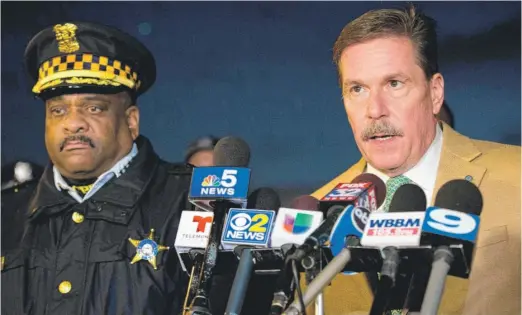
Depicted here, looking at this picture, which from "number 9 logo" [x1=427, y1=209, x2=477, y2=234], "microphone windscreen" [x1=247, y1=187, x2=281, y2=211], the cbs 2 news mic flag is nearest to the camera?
"number 9 logo" [x1=427, y1=209, x2=477, y2=234]

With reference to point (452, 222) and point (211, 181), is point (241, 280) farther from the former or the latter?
point (452, 222)

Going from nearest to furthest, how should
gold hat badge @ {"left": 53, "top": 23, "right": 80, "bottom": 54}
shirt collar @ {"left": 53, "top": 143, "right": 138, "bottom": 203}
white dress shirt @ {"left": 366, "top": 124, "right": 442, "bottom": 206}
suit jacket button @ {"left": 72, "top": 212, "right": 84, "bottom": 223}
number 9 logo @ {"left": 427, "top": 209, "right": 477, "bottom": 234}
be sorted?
number 9 logo @ {"left": 427, "top": 209, "right": 477, "bottom": 234} < white dress shirt @ {"left": 366, "top": 124, "right": 442, "bottom": 206} < suit jacket button @ {"left": 72, "top": 212, "right": 84, "bottom": 223} < shirt collar @ {"left": 53, "top": 143, "right": 138, "bottom": 203} < gold hat badge @ {"left": 53, "top": 23, "right": 80, "bottom": 54}

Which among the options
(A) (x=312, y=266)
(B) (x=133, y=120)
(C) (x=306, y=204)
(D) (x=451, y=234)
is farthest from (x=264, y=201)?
(B) (x=133, y=120)

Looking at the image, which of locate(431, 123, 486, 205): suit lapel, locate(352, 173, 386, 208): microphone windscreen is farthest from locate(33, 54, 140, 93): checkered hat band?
locate(352, 173, 386, 208): microphone windscreen

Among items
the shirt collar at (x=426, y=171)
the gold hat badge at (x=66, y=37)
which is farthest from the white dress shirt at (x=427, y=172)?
the gold hat badge at (x=66, y=37)

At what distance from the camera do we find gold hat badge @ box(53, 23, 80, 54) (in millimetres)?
4035

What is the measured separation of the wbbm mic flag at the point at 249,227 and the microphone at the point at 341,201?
7.9 inches

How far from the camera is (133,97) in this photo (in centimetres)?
415

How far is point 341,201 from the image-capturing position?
2457mm

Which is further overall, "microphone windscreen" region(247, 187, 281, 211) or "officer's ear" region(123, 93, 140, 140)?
"officer's ear" region(123, 93, 140, 140)

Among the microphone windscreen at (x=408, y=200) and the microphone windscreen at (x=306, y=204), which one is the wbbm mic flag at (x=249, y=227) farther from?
the microphone windscreen at (x=408, y=200)

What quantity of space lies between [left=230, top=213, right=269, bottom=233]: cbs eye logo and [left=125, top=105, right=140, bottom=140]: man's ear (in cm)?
154

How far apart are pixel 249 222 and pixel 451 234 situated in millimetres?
658

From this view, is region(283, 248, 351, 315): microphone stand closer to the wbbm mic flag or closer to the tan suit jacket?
the wbbm mic flag
